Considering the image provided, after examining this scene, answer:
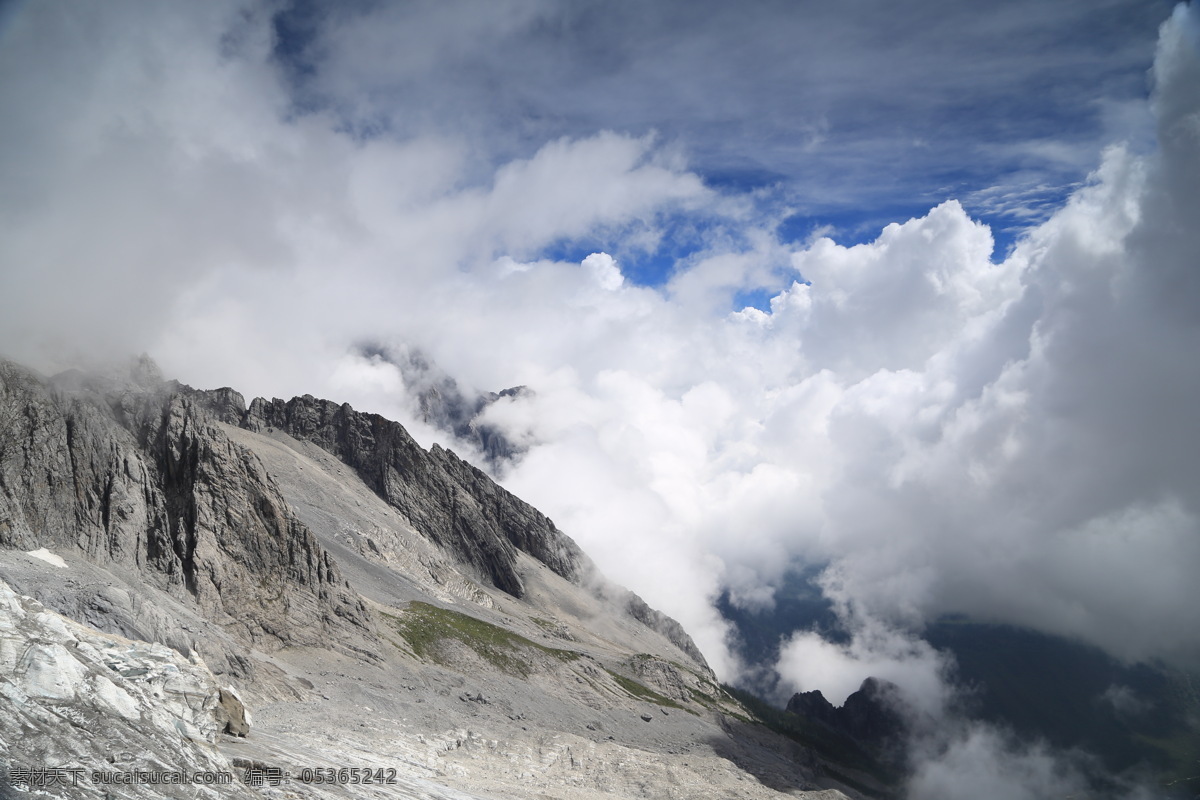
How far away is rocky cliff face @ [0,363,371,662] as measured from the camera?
8975 cm

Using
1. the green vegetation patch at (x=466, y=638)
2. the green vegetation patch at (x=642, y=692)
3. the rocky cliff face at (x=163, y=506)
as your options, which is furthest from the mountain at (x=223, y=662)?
the green vegetation patch at (x=642, y=692)

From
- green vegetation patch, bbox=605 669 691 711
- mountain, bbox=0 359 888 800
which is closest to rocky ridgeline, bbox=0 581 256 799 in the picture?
mountain, bbox=0 359 888 800

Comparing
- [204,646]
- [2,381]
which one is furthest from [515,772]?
[2,381]

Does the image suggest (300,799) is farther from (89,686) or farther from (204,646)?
(204,646)

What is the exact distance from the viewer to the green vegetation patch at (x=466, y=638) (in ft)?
456

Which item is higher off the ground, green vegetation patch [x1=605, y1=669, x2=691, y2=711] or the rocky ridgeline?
green vegetation patch [x1=605, y1=669, x2=691, y2=711]

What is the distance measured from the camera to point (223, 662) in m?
76.8

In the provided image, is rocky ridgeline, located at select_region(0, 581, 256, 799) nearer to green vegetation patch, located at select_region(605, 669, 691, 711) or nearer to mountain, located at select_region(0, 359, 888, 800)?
mountain, located at select_region(0, 359, 888, 800)

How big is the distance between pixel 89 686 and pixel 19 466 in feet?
275

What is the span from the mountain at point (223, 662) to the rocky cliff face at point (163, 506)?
1.05 ft

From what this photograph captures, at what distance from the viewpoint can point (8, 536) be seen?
79.4 meters

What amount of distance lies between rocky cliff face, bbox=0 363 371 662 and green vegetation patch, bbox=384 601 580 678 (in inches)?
789

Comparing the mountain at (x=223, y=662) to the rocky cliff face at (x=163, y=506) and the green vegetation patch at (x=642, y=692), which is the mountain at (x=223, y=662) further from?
the green vegetation patch at (x=642, y=692)

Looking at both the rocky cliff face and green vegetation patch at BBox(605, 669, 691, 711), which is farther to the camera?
green vegetation patch at BBox(605, 669, 691, 711)
